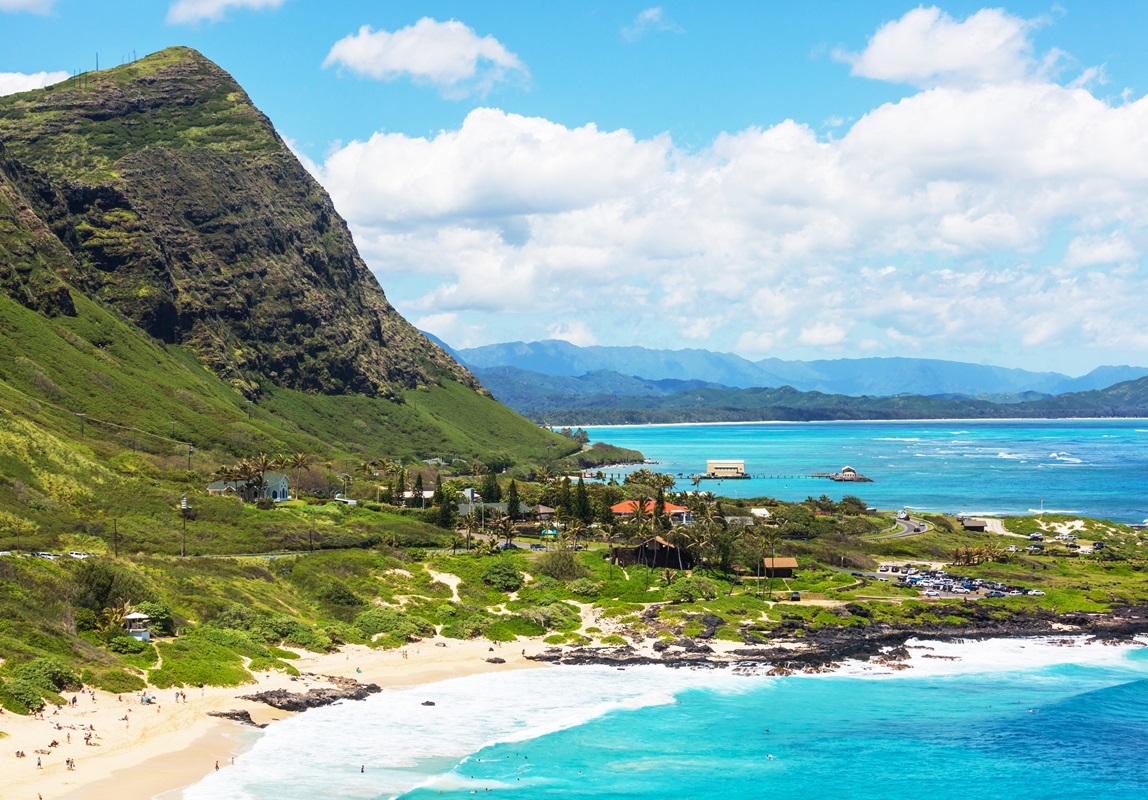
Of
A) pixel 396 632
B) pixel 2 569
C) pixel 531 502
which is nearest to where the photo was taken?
pixel 2 569

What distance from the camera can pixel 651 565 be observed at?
398ft

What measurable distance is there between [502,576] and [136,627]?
4327cm

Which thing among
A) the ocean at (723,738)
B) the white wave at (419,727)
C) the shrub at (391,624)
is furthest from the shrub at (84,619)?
the shrub at (391,624)

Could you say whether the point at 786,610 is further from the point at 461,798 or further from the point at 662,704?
the point at 461,798

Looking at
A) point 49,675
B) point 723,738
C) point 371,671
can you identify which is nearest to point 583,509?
point 371,671

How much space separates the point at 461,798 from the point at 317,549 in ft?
220

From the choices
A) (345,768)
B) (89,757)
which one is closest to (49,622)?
(89,757)

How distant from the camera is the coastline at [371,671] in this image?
53734 mm

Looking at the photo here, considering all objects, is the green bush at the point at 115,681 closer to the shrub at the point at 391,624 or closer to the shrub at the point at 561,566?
the shrub at the point at 391,624

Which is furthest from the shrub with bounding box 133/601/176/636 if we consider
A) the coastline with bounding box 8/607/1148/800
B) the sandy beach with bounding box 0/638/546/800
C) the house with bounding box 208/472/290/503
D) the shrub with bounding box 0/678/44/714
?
the house with bounding box 208/472/290/503

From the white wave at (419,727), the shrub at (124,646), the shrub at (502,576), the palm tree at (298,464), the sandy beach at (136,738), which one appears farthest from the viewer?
the palm tree at (298,464)

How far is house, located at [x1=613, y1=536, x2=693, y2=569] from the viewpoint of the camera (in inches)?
4764

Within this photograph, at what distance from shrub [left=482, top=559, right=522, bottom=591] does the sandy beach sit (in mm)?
28153

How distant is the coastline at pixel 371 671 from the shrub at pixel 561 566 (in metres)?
19.8
